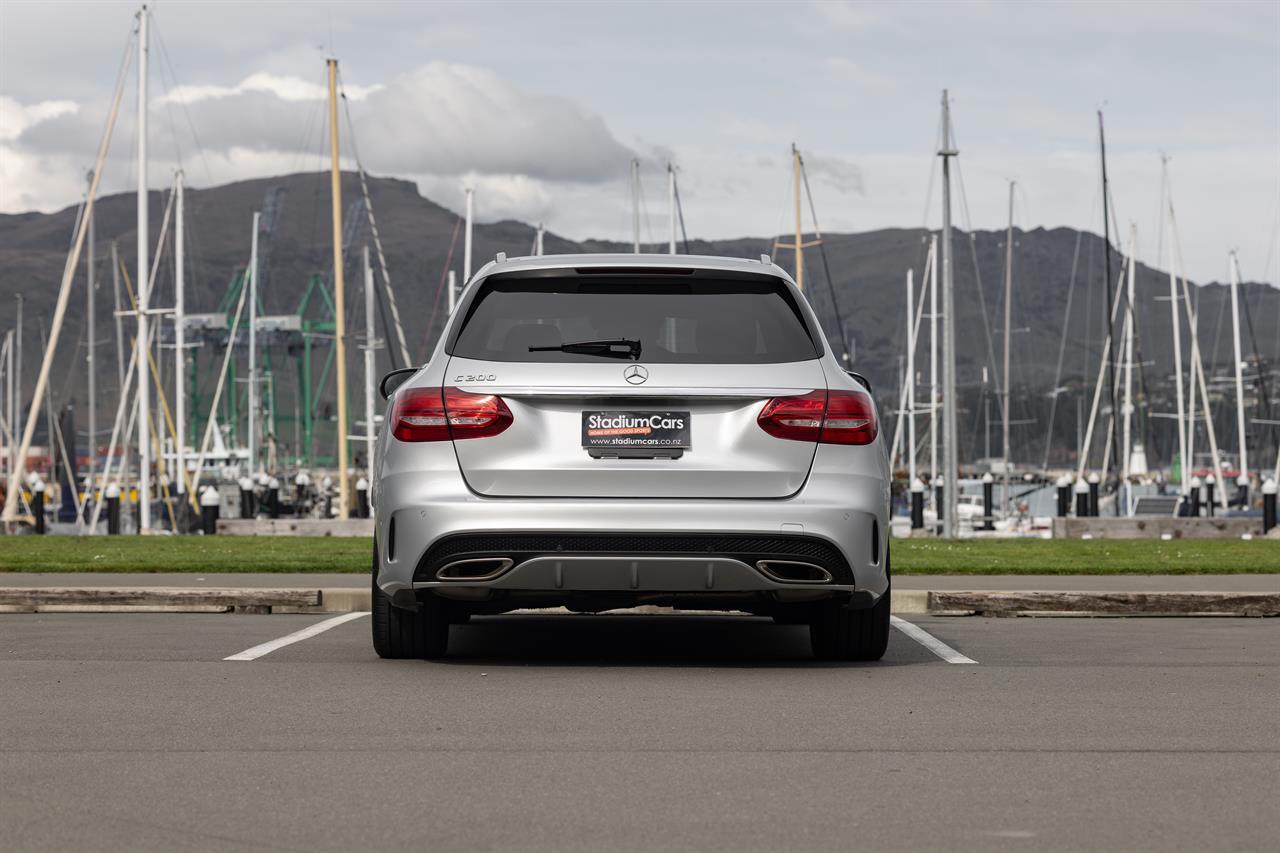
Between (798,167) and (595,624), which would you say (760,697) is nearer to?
(595,624)

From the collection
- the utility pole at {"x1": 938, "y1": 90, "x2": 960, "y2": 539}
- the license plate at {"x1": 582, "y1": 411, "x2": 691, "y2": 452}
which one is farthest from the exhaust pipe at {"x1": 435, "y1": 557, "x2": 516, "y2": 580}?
the utility pole at {"x1": 938, "y1": 90, "x2": 960, "y2": 539}

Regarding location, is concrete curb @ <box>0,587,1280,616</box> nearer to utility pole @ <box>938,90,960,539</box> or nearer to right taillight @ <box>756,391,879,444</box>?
right taillight @ <box>756,391,879,444</box>

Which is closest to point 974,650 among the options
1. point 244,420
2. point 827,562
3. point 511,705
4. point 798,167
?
point 827,562

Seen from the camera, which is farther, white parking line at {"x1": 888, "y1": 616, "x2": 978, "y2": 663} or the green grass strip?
the green grass strip

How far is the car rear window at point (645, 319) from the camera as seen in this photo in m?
8.20

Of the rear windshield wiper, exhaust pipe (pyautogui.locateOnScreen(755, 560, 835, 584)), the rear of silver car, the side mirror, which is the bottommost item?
exhaust pipe (pyautogui.locateOnScreen(755, 560, 835, 584))

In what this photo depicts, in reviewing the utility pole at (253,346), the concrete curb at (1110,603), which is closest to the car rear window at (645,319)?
the concrete curb at (1110,603)

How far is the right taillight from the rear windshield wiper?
616 mm

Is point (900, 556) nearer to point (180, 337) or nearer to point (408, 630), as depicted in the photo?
point (408, 630)

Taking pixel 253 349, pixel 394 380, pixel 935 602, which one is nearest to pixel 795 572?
pixel 394 380

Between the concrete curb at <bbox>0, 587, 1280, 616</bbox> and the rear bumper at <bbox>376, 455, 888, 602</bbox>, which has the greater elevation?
the rear bumper at <bbox>376, 455, 888, 602</bbox>

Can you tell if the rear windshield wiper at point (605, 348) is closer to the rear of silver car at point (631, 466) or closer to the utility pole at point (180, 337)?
the rear of silver car at point (631, 466)

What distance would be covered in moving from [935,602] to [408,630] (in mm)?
4395

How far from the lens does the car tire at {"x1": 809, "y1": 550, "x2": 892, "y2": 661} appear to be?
883cm
